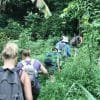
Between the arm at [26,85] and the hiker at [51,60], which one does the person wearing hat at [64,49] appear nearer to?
the hiker at [51,60]

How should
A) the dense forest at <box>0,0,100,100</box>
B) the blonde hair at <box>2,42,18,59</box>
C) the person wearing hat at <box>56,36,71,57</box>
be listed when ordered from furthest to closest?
the person wearing hat at <box>56,36,71,57</box>
the dense forest at <box>0,0,100,100</box>
the blonde hair at <box>2,42,18,59</box>

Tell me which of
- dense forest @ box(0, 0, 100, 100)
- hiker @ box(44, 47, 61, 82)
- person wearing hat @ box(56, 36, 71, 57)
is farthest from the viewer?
person wearing hat @ box(56, 36, 71, 57)

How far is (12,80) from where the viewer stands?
5.89 meters

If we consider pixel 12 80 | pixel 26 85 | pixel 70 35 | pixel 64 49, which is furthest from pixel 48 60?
pixel 70 35

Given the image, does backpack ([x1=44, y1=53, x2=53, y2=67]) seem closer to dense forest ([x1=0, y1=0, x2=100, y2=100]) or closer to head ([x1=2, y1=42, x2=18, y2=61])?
dense forest ([x1=0, y1=0, x2=100, y2=100])

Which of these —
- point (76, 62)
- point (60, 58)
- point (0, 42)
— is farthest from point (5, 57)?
point (0, 42)

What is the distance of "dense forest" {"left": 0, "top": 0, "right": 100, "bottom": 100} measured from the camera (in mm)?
10405

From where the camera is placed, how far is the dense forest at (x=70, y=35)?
1041 centimetres

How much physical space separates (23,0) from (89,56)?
72.8 feet

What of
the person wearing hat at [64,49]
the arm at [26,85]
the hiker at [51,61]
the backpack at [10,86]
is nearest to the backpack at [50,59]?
the hiker at [51,61]

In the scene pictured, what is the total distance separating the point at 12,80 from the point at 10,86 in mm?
76

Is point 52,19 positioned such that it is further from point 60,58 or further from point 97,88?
point 97,88

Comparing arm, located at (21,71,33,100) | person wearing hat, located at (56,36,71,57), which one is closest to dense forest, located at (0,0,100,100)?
arm, located at (21,71,33,100)

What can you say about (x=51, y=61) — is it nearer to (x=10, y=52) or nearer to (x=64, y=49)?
(x=64, y=49)
